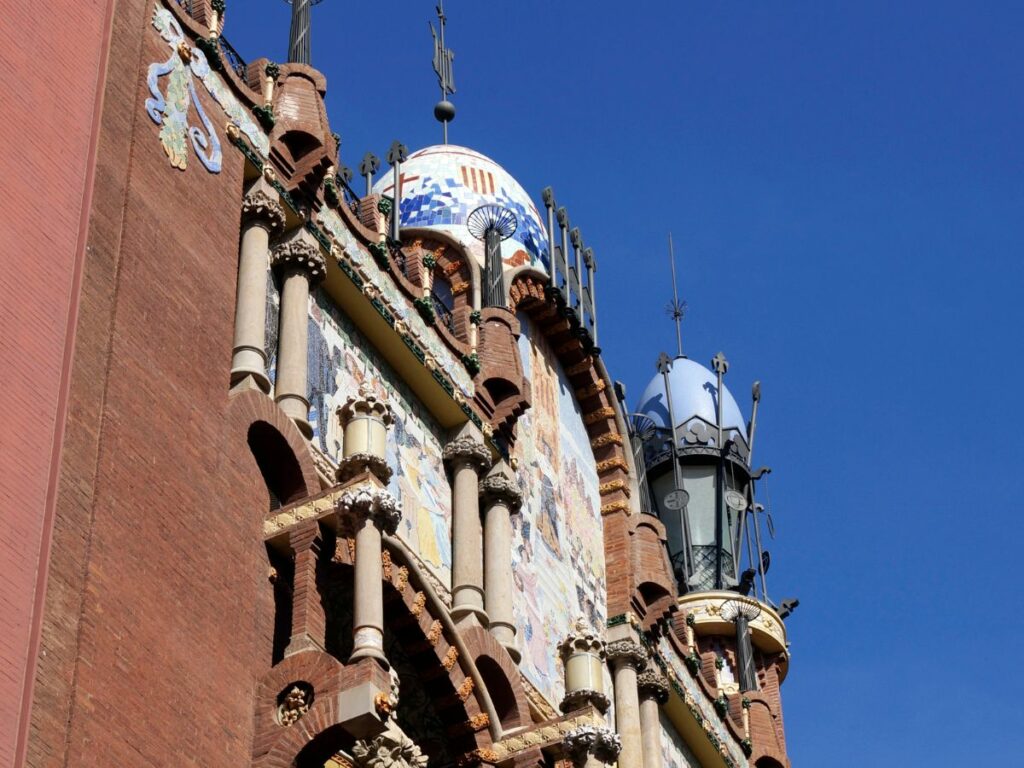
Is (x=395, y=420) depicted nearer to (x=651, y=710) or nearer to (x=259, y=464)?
(x=259, y=464)

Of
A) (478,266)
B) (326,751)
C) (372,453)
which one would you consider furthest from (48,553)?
(478,266)

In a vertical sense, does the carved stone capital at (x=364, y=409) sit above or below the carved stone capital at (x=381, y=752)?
above

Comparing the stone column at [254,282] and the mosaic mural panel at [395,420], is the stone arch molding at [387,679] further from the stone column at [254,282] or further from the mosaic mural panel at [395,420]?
the stone column at [254,282]

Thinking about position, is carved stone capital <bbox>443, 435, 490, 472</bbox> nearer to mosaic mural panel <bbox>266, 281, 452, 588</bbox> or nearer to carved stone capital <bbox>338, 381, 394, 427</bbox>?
mosaic mural panel <bbox>266, 281, 452, 588</bbox>

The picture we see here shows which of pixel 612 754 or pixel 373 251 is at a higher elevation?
pixel 373 251

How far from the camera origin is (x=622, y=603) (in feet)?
81.2

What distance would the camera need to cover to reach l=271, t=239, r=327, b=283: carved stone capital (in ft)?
63.2

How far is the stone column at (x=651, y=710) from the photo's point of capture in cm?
2397

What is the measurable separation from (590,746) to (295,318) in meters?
4.40

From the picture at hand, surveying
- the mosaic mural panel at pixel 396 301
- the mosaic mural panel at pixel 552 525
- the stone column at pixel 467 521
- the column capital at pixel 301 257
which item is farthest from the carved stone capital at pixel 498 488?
the column capital at pixel 301 257

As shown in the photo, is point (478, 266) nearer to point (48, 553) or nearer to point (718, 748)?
point (718, 748)

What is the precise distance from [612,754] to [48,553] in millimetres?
6523

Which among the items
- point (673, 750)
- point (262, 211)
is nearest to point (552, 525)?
point (673, 750)

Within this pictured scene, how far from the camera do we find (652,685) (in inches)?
961
